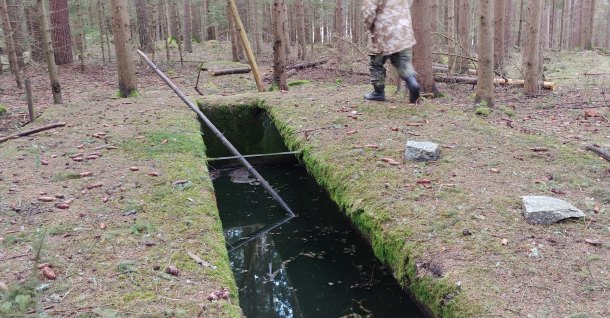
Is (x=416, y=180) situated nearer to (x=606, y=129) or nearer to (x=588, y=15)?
(x=606, y=129)

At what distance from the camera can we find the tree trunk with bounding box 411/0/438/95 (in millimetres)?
8383

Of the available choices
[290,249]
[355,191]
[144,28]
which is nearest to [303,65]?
[144,28]

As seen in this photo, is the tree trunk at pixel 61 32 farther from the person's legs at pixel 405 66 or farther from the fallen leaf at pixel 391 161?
the fallen leaf at pixel 391 161

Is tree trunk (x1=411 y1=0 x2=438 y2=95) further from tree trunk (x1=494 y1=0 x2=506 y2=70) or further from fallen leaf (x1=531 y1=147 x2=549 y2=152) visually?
fallen leaf (x1=531 y1=147 x2=549 y2=152)

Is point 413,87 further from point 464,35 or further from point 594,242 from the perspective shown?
point 464,35

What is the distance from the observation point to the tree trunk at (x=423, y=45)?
8.38 metres

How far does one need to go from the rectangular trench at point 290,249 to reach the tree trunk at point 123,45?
6.83ft

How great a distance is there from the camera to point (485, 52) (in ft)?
24.7

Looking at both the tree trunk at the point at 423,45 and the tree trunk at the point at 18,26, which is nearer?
the tree trunk at the point at 423,45

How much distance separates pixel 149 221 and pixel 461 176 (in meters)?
2.80

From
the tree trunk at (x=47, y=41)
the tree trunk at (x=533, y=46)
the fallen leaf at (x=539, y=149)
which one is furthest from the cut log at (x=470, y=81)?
the tree trunk at (x=47, y=41)

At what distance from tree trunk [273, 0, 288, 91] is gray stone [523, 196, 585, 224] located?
7.65 metres

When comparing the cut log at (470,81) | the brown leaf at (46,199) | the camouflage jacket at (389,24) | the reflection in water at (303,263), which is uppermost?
the camouflage jacket at (389,24)

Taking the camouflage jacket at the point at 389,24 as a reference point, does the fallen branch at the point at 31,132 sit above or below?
below
